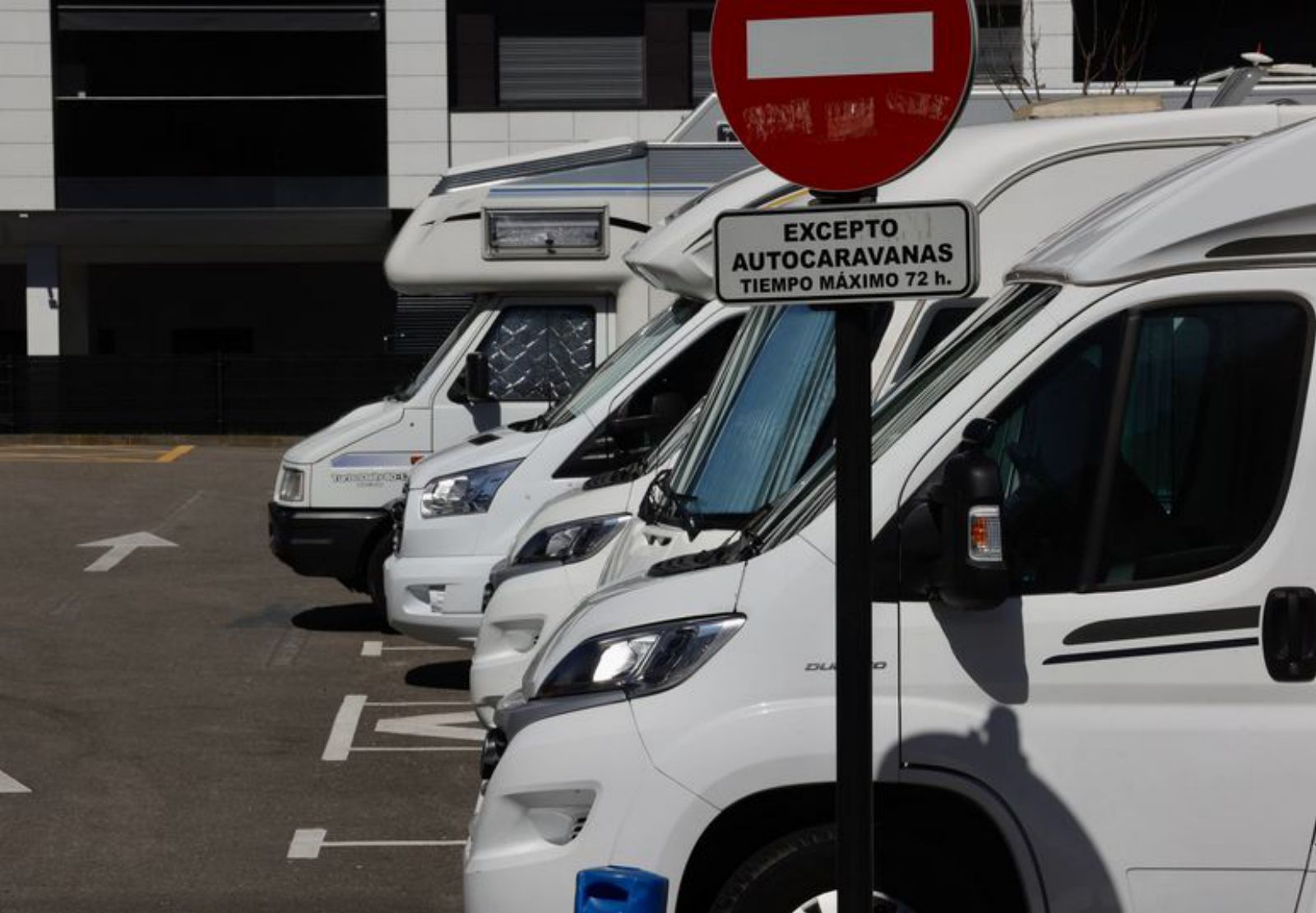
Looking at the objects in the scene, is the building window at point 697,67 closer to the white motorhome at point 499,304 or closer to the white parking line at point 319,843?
the white motorhome at point 499,304

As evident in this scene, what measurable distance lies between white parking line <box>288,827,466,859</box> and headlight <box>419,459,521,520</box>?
306cm

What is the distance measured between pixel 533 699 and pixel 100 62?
3597cm

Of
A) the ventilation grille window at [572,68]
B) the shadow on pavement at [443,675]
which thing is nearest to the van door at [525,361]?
the shadow on pavement at [443,675]

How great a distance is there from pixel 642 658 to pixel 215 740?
603 centimetres

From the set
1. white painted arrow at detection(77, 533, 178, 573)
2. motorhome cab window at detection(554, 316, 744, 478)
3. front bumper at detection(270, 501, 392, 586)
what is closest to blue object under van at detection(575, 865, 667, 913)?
motorhome cab window at detection(554, 316, 744, 478)

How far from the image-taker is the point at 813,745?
513 cm

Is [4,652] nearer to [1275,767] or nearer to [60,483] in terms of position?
[1275,767]

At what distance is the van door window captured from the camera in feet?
44.7

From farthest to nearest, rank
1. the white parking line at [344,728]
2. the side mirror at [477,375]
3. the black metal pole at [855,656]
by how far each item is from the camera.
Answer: the side mirror at [477,375]
the white parking line at [344,728]
the black metal pole at [855,656]

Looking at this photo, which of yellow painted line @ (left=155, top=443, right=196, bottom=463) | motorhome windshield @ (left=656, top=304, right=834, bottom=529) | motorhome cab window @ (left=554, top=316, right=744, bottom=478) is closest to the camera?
motorhome windshield @ (left=656, top=304, right=834, bottom=529)

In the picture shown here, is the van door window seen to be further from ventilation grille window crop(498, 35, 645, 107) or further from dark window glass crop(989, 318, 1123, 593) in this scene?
ventilation grille window crop(498, 35, 645, 107)

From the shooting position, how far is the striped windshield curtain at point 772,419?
22.9 ft

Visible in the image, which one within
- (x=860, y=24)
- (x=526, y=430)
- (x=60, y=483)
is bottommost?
(x=60, y=483)

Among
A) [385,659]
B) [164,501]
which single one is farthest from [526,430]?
[164,501]
